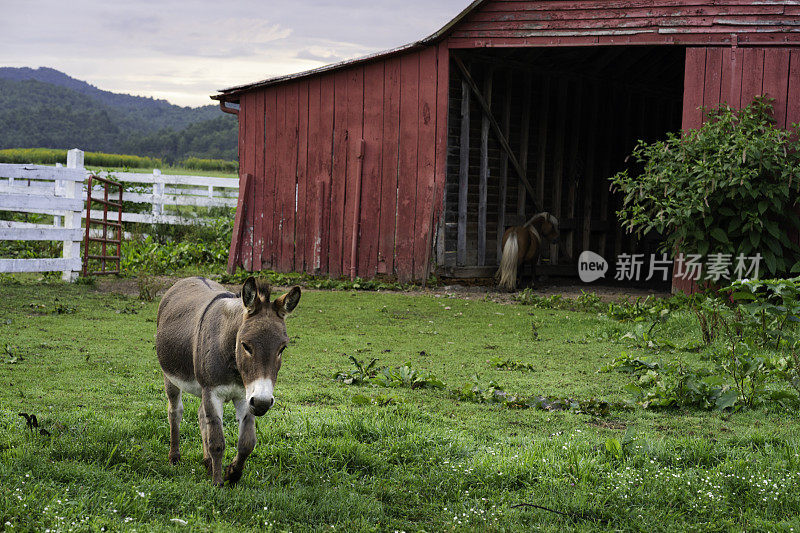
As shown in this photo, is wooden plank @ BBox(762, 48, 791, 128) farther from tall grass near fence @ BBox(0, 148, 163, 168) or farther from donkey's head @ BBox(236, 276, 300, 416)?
tall grass near fence @ BBox(0, 148, 163, 168)

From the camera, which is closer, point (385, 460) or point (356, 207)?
point (385, 460)

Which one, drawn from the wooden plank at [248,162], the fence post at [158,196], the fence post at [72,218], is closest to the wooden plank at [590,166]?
the wooden plank at [248,162]

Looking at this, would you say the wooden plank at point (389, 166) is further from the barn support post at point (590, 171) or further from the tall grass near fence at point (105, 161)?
the tall grass near fence at point (105, 161)

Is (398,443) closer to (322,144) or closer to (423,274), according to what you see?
(423,274)

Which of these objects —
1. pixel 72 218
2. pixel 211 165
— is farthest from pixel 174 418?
pixel 211 165

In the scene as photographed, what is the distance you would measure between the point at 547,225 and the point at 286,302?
11.9 m

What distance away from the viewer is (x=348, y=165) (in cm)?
1492

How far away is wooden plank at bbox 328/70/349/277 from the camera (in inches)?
591

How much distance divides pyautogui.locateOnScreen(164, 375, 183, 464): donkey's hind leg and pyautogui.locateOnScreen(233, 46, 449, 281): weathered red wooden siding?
9279mm

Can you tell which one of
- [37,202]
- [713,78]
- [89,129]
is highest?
[89,129]

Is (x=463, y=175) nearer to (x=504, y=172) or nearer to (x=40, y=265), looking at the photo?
(x=504, y=172)

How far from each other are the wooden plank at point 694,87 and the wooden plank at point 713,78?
0.19ft

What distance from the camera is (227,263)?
17.5m

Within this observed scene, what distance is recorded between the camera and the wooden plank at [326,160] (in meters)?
15.2
